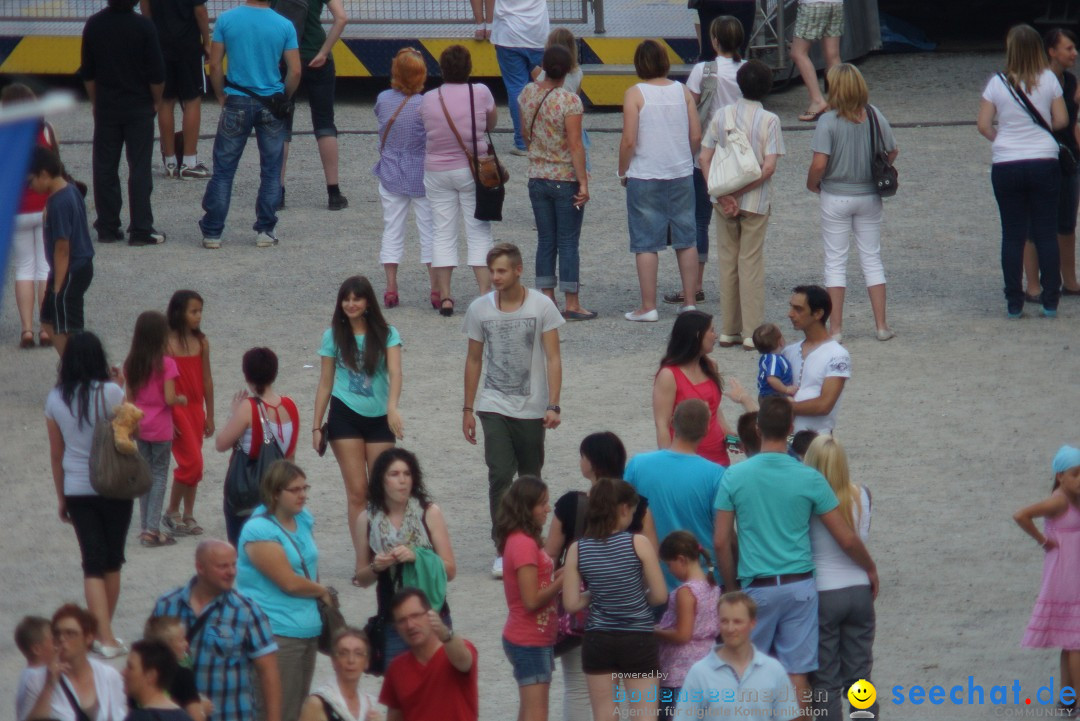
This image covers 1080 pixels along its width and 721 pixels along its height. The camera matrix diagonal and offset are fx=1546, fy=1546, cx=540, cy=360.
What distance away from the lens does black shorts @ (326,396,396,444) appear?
Answer: 7484 mm

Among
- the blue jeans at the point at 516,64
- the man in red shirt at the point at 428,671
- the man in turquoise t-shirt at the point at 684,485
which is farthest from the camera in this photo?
the blue jeans at the point at 516,64

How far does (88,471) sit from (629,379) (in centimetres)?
408

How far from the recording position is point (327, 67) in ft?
42.8

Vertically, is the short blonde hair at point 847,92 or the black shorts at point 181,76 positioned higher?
the short blonde hair at point 847,92

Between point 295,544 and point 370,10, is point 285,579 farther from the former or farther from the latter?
point 370,10

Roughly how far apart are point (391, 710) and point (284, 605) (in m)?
0.65

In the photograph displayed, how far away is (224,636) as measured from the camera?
5.36m

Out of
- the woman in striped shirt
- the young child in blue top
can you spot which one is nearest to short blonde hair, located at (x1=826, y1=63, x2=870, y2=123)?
the young child in blue top

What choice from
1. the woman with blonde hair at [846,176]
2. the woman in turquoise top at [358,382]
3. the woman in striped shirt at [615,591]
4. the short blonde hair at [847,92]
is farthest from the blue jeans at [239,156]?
the woman in striped shirt at [615,591]

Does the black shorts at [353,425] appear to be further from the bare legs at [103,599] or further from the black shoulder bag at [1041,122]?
the black shoulder bag at [1041,122]

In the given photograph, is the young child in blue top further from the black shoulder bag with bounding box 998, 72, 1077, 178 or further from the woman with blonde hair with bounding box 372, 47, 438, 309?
the woman with blonde hair with bounding box 372, 47, 438, 309

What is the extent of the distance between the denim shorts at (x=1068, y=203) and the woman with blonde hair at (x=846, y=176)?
1.55 metres

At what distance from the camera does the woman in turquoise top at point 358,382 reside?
7.42 metres

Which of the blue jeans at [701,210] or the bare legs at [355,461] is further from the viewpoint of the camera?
the blue jeans at [701,210]
